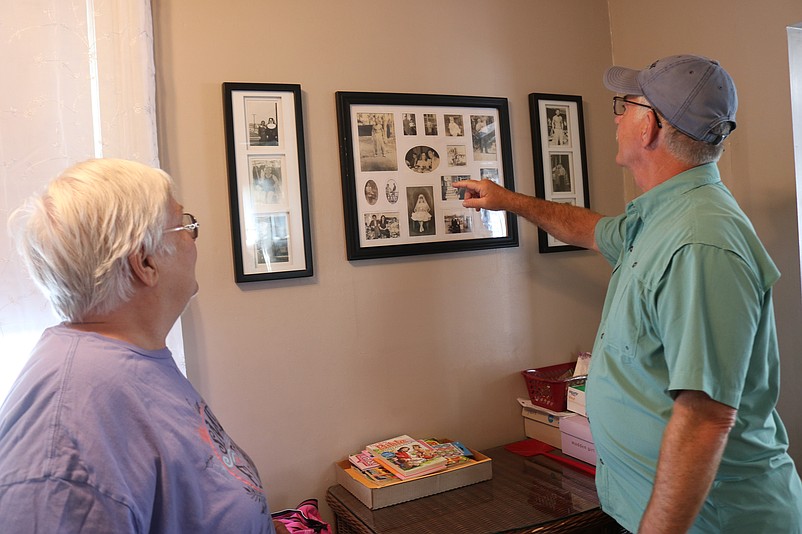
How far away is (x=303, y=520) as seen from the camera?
1827 millimetres

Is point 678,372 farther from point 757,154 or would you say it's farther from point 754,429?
point 757,154

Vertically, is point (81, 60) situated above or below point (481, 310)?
above

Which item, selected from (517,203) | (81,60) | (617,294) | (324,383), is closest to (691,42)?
(517,203)

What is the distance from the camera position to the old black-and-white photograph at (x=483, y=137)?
7.63 feet

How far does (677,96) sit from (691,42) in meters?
1.05

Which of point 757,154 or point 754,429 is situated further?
point 757,154

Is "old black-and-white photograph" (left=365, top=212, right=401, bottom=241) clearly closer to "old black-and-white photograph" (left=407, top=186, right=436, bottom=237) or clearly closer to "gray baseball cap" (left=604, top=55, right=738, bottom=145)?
"old black-and-white photograph" (left=407, top=186, right=436, bottom=237)

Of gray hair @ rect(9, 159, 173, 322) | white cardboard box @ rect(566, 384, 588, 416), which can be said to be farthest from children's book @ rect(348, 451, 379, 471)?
gray hair @ rect(9, 159, 173, 322)

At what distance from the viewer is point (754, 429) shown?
132cm

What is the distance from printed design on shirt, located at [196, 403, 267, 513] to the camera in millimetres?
1113

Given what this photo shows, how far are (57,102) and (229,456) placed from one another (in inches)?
43.4

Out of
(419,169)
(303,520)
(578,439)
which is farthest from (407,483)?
(419,169)

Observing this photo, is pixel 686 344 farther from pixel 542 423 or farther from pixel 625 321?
pixel 542 423

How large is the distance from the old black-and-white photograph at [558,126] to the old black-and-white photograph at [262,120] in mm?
1044
